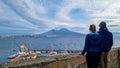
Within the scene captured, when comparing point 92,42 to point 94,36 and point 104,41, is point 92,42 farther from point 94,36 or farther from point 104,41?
point 104,41

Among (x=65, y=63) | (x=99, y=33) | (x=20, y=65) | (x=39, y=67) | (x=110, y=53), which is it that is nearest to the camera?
(x=20, y=65)

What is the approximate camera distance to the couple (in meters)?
7.05

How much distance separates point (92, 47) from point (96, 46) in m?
0.12

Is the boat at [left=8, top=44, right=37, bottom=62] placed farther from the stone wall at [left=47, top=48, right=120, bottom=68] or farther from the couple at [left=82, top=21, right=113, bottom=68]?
the couple at [left=82, top=21, right=113, bottom=68]

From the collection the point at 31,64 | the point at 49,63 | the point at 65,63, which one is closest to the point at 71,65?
the point at 65,63

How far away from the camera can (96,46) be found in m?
7.18

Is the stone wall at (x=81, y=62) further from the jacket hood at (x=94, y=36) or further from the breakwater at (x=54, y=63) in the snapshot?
the jacket hood at (x=94, y=36)

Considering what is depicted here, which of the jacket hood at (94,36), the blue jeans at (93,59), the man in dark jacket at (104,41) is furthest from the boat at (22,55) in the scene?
the jacket hood at (94,36)

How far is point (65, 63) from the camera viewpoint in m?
6.30

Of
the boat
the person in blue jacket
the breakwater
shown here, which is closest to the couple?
the person in blue jacket

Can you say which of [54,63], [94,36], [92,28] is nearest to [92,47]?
[94,36]

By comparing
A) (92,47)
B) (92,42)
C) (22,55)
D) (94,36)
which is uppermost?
(94,36)

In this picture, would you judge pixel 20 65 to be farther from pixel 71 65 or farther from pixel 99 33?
pixel 99 33

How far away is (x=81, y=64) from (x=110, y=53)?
5.86ft
